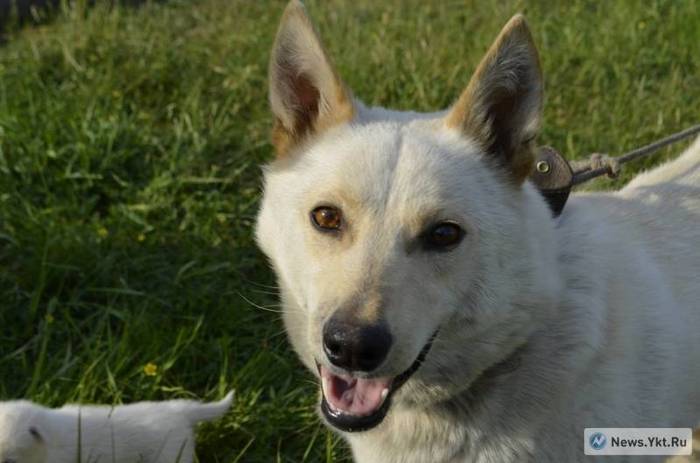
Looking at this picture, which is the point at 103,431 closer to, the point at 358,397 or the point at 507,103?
the point at 358,397

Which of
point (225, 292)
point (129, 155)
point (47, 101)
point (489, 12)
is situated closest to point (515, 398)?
point (225, 292)

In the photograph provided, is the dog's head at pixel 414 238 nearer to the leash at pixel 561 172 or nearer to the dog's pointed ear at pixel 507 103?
the dog's pointed ear at pixel 507 103

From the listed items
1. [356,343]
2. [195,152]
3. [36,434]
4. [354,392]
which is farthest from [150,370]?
[195,152]

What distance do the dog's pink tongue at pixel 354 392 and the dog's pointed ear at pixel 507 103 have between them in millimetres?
713

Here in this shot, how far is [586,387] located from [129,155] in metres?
2.97

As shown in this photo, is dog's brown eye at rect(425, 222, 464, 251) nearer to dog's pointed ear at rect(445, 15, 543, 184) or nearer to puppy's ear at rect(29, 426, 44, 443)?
dog's pointed ear at rect(445, 15, 543, 184)

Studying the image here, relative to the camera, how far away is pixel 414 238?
229 centimetres

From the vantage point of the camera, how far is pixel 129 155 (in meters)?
4.55

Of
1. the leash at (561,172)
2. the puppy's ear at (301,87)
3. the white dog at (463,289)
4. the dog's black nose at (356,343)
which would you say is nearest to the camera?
the dog's black nose at (356,343)

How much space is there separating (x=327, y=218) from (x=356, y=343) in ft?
1.42

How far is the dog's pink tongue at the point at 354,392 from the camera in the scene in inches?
89.5

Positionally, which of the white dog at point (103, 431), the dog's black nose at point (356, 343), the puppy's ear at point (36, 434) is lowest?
the white dog at point (103, 431)

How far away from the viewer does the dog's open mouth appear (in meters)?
2.27

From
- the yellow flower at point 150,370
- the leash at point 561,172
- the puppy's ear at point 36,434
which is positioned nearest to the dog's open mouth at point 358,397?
the leash at point 561,172
